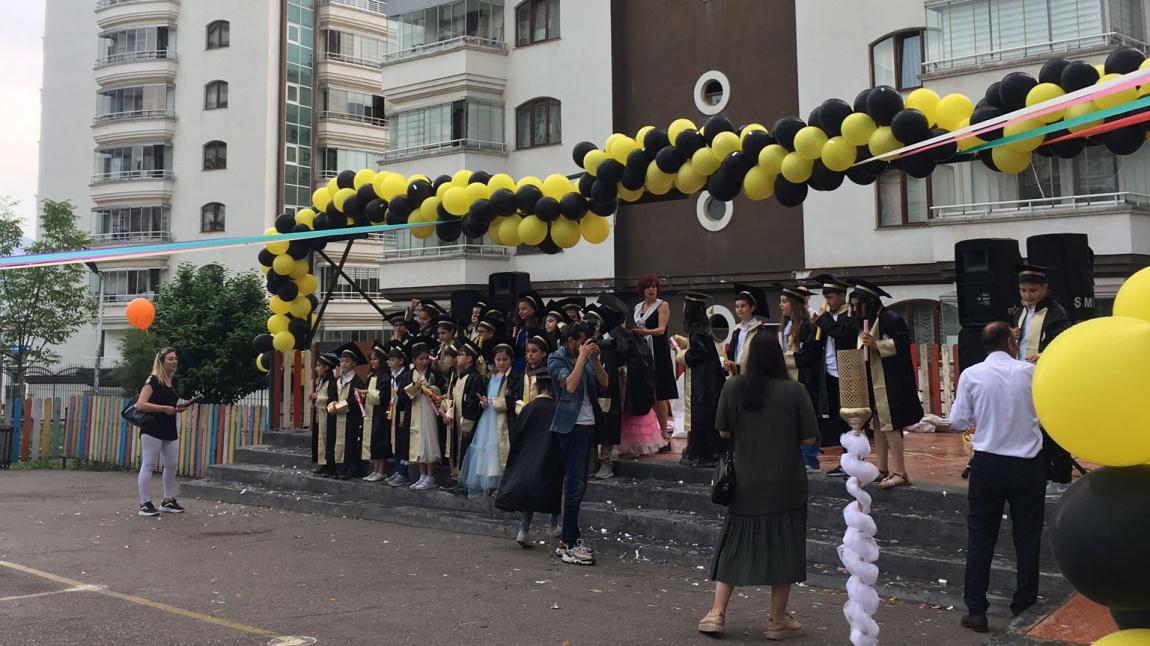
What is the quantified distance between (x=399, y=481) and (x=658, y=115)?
16948 mm

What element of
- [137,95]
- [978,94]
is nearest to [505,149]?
[978,94]

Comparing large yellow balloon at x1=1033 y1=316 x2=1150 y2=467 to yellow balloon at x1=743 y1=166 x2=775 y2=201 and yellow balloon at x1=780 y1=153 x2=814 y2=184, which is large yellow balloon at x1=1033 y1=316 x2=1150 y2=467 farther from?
yellow balloon at x1=743 y1=166 x2=775 y2=201

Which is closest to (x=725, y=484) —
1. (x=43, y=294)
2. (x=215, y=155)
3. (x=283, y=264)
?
(x=283, y=264)

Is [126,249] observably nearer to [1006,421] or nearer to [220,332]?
[1006,421]

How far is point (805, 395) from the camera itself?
6777 mm

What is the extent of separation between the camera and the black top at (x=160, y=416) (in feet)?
40.9

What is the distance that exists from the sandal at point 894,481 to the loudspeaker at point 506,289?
6316 millimetres

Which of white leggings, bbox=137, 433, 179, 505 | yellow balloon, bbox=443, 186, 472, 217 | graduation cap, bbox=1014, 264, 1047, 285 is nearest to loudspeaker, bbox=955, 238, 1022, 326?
graduation cap, bbox=1014, 264, 1047, 285

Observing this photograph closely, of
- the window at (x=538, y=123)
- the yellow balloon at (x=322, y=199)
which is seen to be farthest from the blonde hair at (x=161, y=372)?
the window at (x=538, y=123)

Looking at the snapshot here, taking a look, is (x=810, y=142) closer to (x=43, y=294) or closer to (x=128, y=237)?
(x=43, y=294)

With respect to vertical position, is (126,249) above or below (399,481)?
above

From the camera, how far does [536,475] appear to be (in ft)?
31.2

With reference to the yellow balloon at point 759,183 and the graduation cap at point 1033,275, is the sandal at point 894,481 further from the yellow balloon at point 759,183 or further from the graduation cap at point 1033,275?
the yellow balloon at point 759,183

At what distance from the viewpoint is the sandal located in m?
8.96
